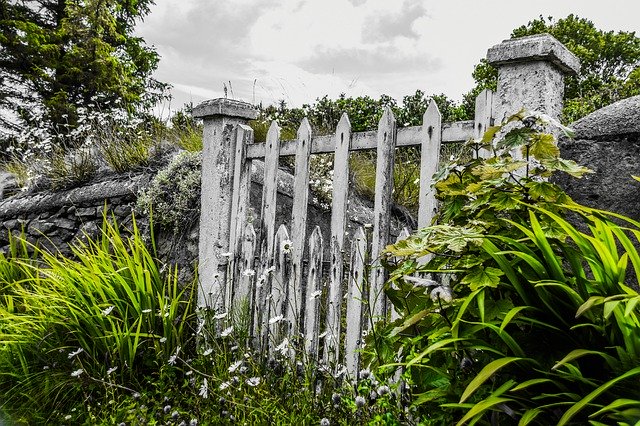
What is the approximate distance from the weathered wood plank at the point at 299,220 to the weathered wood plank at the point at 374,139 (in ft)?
0.21

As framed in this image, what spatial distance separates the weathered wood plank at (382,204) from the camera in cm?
275

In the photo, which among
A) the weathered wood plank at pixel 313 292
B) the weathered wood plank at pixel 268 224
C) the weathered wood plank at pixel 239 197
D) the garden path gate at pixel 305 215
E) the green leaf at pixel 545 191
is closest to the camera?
the green leaf at pixel 545 191

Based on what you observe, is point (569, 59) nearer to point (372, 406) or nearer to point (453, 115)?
point (372, 406)

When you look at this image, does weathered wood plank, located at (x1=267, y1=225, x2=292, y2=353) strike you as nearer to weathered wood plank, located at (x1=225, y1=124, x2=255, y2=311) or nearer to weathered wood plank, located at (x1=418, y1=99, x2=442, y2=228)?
weathered wood plank, located at (x1=225, y1=124, x2=255, y2=311)

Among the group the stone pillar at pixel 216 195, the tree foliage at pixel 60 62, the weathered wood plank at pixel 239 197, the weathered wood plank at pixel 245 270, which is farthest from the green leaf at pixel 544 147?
the tree foliage at pixel 60 62

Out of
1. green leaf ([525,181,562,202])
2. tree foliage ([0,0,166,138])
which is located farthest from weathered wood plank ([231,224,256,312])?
tree foliage ([0,0,166,138])

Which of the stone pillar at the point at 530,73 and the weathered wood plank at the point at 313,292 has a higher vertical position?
the stone pillar at the point at 530,73

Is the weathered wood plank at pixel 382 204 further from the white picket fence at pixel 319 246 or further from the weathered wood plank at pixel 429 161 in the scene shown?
the weathered wood plank at pixel 429 161

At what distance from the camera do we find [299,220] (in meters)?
3.25

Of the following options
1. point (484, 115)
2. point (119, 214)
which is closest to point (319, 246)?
point (484, 115)

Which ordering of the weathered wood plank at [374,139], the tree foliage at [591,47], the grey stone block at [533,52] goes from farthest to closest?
the tree foliage at [591,47] < the weathered wood plank at [374,139] < the grey stone block at [533,52]

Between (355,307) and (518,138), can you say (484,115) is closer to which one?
(518,138)

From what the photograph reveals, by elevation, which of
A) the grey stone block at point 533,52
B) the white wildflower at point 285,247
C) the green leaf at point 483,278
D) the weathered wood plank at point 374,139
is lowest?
the white wildflower at point 285,247

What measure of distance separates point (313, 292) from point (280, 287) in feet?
0.98
